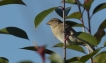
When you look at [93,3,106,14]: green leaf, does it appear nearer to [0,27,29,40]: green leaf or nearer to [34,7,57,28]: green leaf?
[34,7,57,28]: green leaf

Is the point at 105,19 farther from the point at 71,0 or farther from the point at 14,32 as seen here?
the point at 14,32

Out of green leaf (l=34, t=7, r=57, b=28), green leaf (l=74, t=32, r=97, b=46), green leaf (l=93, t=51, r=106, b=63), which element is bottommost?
green leaf (l=93, t=51, r=106, b=63)

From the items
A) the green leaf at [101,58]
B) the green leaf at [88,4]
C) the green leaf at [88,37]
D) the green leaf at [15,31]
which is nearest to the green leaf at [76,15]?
the green leaf at [88,4]

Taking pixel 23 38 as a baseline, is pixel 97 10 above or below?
above

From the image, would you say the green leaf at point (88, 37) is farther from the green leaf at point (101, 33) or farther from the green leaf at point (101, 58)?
the green leaf at point (101, 33)

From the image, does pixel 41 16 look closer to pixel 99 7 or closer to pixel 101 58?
pixel 101 58

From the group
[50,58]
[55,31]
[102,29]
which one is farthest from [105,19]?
[55,31]

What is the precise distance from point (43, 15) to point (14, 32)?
0.80ft

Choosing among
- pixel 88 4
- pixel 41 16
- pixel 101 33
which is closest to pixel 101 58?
pixel 41 16

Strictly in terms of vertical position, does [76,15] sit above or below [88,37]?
above

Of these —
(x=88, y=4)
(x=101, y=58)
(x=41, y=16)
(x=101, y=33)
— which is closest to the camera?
(x=101, y=58)

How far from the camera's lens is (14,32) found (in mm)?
1970

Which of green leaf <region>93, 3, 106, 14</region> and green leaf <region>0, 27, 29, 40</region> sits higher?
green leaf <region>93, 3, 106, 14</region>

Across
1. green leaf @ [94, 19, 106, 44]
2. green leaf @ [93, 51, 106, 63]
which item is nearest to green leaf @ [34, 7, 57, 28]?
green leaf @ [93, 51, 106, 63]
